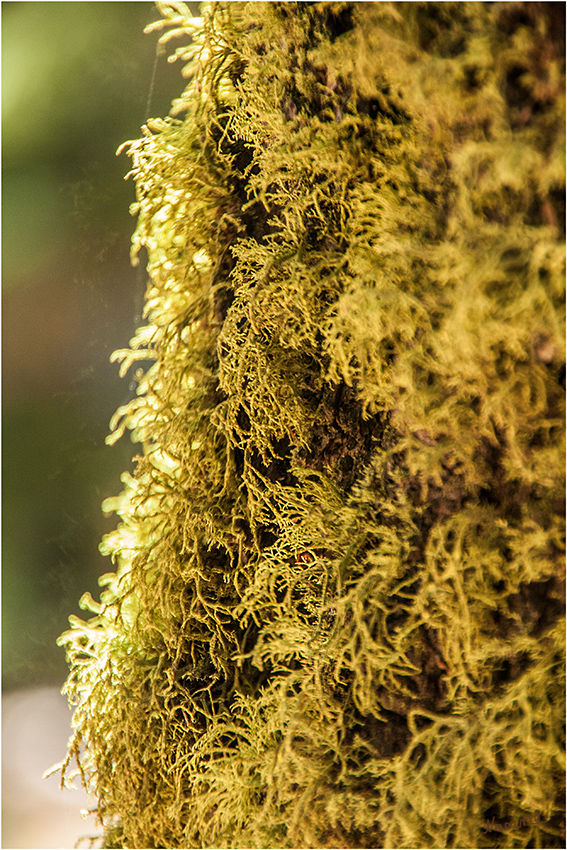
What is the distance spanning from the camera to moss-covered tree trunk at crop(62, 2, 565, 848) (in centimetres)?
36

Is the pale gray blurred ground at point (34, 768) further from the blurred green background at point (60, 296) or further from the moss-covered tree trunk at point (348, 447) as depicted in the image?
the moss-covered tree trunk at point (348, 447)

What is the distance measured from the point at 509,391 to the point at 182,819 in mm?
503

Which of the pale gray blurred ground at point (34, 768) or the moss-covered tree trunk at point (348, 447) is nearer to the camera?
the moss-covered tree trunk at point (348, 447)

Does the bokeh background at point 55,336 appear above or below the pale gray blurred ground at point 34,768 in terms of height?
above

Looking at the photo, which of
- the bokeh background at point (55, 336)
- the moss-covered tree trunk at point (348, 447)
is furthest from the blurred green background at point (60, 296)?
the moss-covered tree trunk at point (348, 447)

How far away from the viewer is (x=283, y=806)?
49 cm

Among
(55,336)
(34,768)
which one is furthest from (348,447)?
(34,768)

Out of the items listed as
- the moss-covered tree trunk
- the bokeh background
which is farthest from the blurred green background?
the moss-covered tree trunk

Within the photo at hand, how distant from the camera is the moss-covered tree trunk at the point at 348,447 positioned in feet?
1.17

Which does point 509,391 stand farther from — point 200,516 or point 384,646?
point 200,516

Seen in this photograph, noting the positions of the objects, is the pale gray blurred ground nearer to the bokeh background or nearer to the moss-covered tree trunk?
the bokeh background

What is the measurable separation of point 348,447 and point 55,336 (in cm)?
73

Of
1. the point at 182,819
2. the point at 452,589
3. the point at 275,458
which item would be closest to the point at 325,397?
the point at 275,458

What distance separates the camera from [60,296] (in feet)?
3.44
